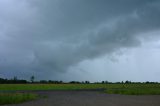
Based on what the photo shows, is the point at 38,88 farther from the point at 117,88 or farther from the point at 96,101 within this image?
the point at 96,101

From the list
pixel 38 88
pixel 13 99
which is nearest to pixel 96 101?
pixel 13 99

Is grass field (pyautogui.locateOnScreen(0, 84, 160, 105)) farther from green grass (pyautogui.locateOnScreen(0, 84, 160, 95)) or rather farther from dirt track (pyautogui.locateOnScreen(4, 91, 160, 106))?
dirt track (pyautogui.locateOnScreen(4, 91, 160, 106))

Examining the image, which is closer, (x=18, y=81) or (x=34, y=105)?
(x=34, y=105)

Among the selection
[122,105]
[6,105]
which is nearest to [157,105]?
[122,105]

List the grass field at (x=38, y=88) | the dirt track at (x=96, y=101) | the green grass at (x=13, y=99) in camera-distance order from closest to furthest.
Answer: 1. the dirt track at (x=96, y=101)
2. the green grass at (x=13, y=99)
3. the grass field at (x=38, y=88)

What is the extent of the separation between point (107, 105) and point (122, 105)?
5.47 ft

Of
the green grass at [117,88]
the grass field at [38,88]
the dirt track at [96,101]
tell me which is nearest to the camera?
the dirt track at [96,101]

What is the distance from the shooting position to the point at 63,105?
29.0m

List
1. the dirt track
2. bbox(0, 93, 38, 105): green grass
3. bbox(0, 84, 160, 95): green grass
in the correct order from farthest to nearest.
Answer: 1. bbox(0, 84, 160, 95): green grass
2. bbox(0, 93, 38, 105): green grass
3. the dirt track

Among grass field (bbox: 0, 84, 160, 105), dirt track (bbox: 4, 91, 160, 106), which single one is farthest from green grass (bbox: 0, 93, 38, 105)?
dirt track (bbox: 4, 91, 160, 106)

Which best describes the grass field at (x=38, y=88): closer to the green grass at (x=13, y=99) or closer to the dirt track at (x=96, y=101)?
the green grass at (x=13, y=99)

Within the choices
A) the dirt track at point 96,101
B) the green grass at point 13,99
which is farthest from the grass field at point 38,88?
the dirt track at point 96,101

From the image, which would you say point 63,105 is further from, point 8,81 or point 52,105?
point 8,81

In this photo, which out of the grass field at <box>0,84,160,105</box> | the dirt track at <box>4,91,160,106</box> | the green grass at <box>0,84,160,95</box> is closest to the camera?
the dirt track at <box>4,91,160,106</box>
